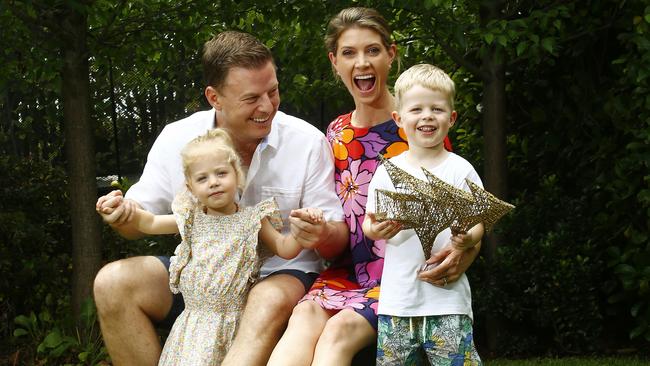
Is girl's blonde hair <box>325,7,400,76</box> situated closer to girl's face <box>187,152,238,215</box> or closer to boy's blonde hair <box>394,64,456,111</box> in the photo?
boy's blonde hair <box>394,64,456,111</box>

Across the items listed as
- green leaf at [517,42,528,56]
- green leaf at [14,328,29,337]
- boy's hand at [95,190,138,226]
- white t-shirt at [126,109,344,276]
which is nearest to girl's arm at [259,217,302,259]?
white t-shirt at [126,109,344,276]

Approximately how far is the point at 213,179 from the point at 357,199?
1.85ft

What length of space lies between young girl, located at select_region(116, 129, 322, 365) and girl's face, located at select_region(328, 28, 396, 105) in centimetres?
54

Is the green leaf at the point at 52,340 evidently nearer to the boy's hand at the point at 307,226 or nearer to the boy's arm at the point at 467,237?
the boy's hand at the point at 307,226

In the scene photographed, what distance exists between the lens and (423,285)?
10.8 feet

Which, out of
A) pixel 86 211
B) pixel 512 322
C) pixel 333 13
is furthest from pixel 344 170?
pixel 512 322

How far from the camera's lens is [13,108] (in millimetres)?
6457

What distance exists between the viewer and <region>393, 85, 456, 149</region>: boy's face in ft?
10.7

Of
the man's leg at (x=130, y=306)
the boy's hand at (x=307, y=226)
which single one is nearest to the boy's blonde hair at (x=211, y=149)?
the boy's hand at (x=307, y=226)

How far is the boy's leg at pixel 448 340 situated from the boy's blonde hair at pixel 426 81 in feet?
2.27

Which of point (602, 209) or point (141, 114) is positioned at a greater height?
point (141, 114)

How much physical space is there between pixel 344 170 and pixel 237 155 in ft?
1.54

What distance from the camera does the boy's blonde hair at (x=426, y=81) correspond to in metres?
3.26

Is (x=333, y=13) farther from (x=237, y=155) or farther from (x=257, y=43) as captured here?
(x=237, y=155)
